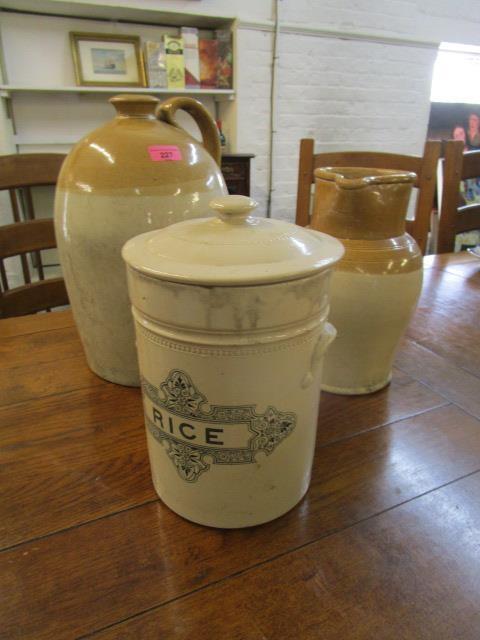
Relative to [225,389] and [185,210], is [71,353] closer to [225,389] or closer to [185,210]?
[185,210]

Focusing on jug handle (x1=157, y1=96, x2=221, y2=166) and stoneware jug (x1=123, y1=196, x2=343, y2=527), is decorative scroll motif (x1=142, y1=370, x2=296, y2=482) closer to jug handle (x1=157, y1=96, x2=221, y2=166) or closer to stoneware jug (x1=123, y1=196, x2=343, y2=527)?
stoneware jug (x1=123, y1=196, x2=343, y2=527)

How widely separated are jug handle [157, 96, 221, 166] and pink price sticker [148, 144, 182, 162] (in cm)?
8

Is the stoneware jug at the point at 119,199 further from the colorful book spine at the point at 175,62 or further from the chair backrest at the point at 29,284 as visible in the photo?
the colorful book spine at the point at 175,62

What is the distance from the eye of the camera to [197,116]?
2.07 ft

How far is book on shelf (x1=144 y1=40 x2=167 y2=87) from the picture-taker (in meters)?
2.26

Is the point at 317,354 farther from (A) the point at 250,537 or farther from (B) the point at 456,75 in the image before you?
(B) the point at 456,75

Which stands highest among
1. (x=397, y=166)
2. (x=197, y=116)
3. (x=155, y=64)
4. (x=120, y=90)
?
(x=155, y=64)

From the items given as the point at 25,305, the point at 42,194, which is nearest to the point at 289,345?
the point at 25,305

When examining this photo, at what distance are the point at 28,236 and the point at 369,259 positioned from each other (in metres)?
0.80

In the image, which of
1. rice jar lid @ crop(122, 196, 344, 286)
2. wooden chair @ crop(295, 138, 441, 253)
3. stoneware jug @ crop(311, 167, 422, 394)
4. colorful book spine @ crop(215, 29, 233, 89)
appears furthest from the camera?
colorful book spine @ crop(215, 29, 233, 89)

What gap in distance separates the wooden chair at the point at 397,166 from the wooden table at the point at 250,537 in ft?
2.35

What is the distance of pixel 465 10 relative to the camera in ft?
9.55

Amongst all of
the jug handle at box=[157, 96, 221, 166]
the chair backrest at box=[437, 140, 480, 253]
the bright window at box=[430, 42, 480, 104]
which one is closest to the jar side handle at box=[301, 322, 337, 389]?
the jug handle at box=[157, 96, 221, 166]

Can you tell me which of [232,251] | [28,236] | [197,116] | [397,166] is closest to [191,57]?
[397,166]
